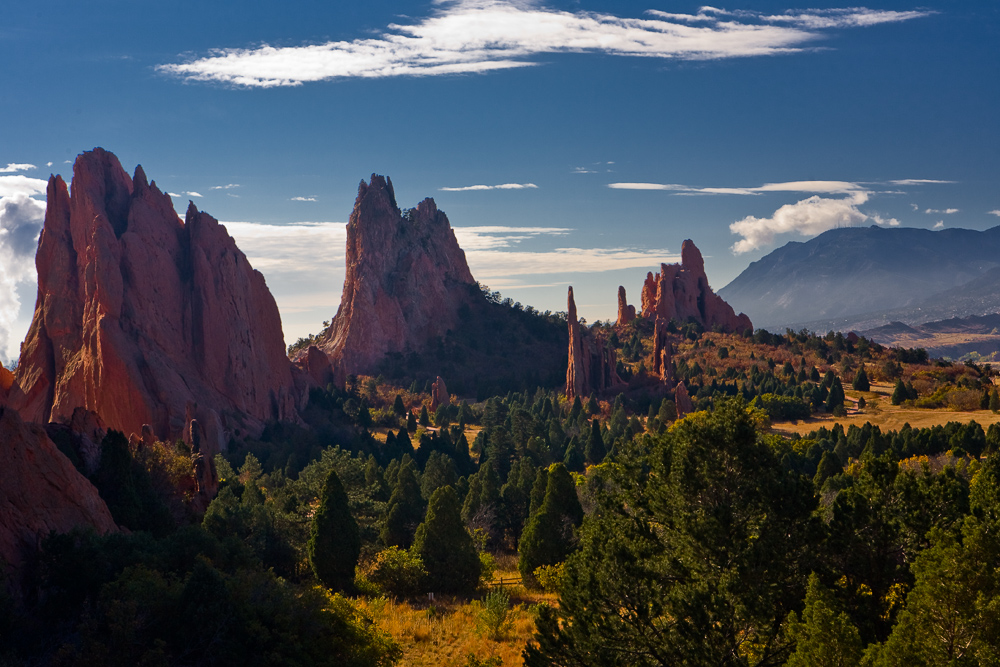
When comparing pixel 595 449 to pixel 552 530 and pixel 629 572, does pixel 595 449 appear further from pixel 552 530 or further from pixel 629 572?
pixel 629 572

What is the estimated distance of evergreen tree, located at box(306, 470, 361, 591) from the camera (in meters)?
30.4

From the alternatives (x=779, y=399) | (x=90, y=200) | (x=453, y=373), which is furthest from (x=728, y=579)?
(x=453, y=373)

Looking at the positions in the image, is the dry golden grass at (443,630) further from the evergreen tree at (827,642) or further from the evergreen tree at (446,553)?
the evergreen tree at (827,642)

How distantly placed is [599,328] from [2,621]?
141 m

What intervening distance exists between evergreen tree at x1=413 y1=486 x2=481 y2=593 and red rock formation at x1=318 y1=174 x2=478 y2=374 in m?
96.9

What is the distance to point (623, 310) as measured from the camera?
148 metres

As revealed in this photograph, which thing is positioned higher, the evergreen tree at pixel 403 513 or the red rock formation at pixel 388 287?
the red rock formation at pixel 388 287

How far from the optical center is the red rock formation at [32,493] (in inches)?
741

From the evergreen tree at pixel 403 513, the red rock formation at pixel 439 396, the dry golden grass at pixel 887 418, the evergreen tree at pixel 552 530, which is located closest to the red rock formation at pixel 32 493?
the evergreen tree at pixel 403 513

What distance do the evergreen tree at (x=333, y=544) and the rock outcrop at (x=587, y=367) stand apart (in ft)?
241

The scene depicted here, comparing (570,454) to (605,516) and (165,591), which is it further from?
(165,591)

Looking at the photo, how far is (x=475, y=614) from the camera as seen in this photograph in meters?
27.1

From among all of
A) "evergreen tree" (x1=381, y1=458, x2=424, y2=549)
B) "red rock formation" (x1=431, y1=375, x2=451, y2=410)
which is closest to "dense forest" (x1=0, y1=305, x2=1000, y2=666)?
"evergreen tree" (x1=381, y1=458, x2=424, y2=549)

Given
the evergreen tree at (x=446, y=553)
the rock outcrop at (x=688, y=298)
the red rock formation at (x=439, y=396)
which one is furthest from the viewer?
the rock outcrop at (x=688, y=298)
